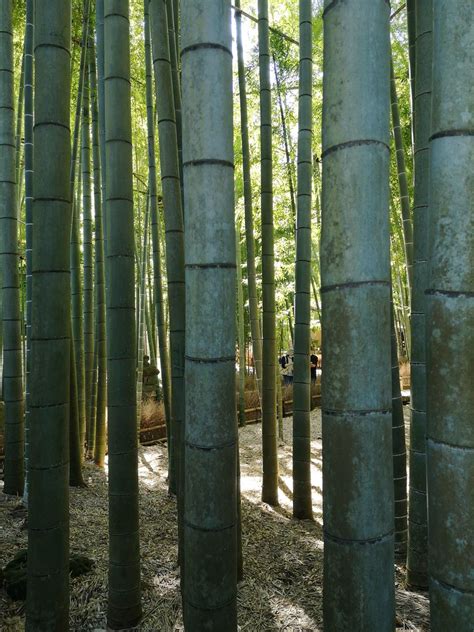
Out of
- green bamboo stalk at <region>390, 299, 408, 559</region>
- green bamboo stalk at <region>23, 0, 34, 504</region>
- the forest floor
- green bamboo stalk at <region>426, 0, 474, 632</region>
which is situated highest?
green bamboo stalk at <region>23, 0, 34, 504</region>

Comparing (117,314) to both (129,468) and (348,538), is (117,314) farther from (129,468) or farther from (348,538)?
(348,538)

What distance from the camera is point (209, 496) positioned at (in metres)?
1.16

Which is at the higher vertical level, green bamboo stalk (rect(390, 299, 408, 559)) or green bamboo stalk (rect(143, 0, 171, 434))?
green bamboo stalk (rect(143, 0, 171, 434))

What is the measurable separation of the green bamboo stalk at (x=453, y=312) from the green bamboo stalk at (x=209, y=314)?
1.44 feet

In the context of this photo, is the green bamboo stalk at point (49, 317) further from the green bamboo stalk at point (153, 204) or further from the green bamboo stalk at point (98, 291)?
the green bamboo stalk at point (98, 291)

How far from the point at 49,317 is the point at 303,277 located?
6.84ft

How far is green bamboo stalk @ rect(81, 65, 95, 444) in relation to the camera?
426 centimetres

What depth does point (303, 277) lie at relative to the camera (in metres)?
3.42

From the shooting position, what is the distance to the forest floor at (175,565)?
2.28 m

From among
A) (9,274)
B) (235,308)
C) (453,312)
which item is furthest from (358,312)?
(9,274)

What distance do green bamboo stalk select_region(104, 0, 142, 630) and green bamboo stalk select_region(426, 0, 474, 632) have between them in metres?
1.35

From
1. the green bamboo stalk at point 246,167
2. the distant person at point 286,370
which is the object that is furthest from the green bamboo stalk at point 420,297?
the distant person at point 286,370

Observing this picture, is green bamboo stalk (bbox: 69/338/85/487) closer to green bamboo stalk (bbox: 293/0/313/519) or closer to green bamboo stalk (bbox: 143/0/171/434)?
green bamboo stalk (bbox: 143/0/171/434)

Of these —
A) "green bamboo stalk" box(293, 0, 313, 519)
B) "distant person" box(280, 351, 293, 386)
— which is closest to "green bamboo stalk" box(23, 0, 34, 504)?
"green bamboo stalk" box(293, 0, 313, 519)
